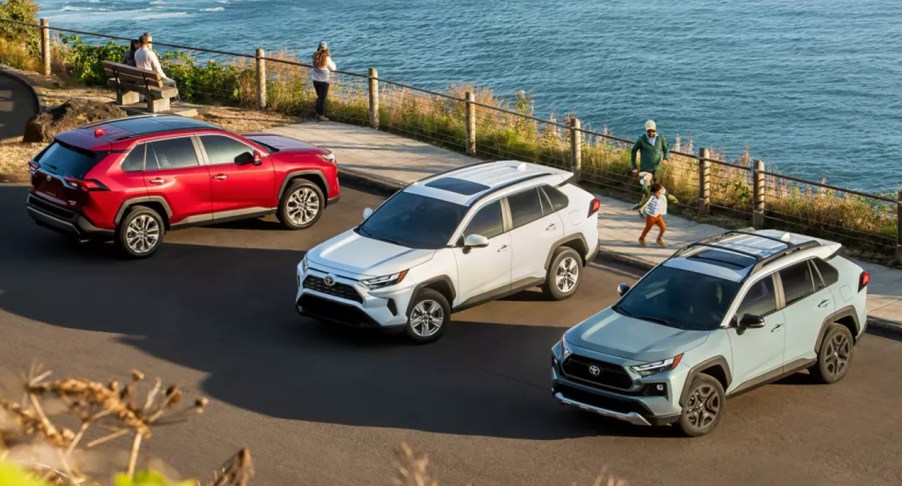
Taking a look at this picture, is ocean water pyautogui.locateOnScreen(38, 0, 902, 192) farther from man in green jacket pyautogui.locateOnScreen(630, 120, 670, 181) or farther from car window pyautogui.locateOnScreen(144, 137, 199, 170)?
car window pyautogui.locateOnScreen(144, 137, 199, 170)

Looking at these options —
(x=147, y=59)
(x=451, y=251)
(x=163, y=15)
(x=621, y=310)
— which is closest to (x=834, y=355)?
(x=621, y=310)

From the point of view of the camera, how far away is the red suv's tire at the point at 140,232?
18.2 m

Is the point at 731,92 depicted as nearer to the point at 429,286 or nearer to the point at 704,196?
the point at 704,196

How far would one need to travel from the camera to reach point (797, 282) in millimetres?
13961

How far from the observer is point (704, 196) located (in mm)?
20953

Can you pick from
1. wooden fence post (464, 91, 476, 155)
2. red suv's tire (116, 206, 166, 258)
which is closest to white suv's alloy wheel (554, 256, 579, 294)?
red suv's tire (116, 206, 166, 258)

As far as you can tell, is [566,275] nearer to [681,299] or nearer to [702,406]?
[681,299]

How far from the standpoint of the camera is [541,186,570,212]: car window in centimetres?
1689

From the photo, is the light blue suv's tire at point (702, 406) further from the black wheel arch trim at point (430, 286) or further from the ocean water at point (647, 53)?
the ocean water at point (647, 53)

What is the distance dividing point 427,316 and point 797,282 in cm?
431

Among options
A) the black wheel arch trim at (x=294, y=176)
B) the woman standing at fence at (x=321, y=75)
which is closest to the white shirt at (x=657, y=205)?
the black wheel arch trim at (x=294, y=176)

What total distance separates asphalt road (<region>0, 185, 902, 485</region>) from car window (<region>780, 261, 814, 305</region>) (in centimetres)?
107

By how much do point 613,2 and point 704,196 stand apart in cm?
5416

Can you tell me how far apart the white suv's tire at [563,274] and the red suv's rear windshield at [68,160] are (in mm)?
6493
